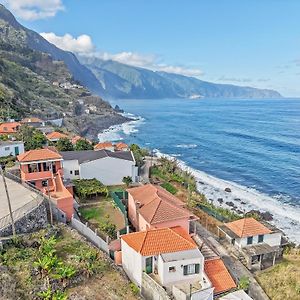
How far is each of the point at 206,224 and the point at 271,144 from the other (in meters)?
60.4

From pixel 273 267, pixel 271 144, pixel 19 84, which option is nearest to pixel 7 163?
pixel 273 267

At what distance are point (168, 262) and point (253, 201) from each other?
31901 millimetres

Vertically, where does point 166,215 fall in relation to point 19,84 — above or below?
below

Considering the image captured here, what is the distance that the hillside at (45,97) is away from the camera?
320 ft

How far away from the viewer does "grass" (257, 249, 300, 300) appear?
23953mm

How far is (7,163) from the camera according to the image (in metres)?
41.4

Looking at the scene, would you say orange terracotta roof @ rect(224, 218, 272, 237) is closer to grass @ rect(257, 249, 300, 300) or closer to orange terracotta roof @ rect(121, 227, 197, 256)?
grass @ rect(257, 249, 300, 300)

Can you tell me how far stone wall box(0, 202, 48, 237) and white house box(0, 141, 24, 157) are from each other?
2223 centimetres

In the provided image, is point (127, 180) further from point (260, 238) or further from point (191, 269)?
point (191, 269)

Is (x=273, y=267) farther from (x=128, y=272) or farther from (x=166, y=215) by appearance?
(x=128, y=272)

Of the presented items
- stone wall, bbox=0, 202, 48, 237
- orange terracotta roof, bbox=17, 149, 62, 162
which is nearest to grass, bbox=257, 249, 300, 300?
stone wall, bbox=0, 202, 48, 237

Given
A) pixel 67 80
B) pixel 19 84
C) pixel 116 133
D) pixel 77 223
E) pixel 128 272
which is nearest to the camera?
pixel 128 272

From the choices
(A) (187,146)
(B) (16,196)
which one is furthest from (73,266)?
(A) (187,146)

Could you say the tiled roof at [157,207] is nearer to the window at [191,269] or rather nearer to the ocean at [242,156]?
the window at [191,269]
